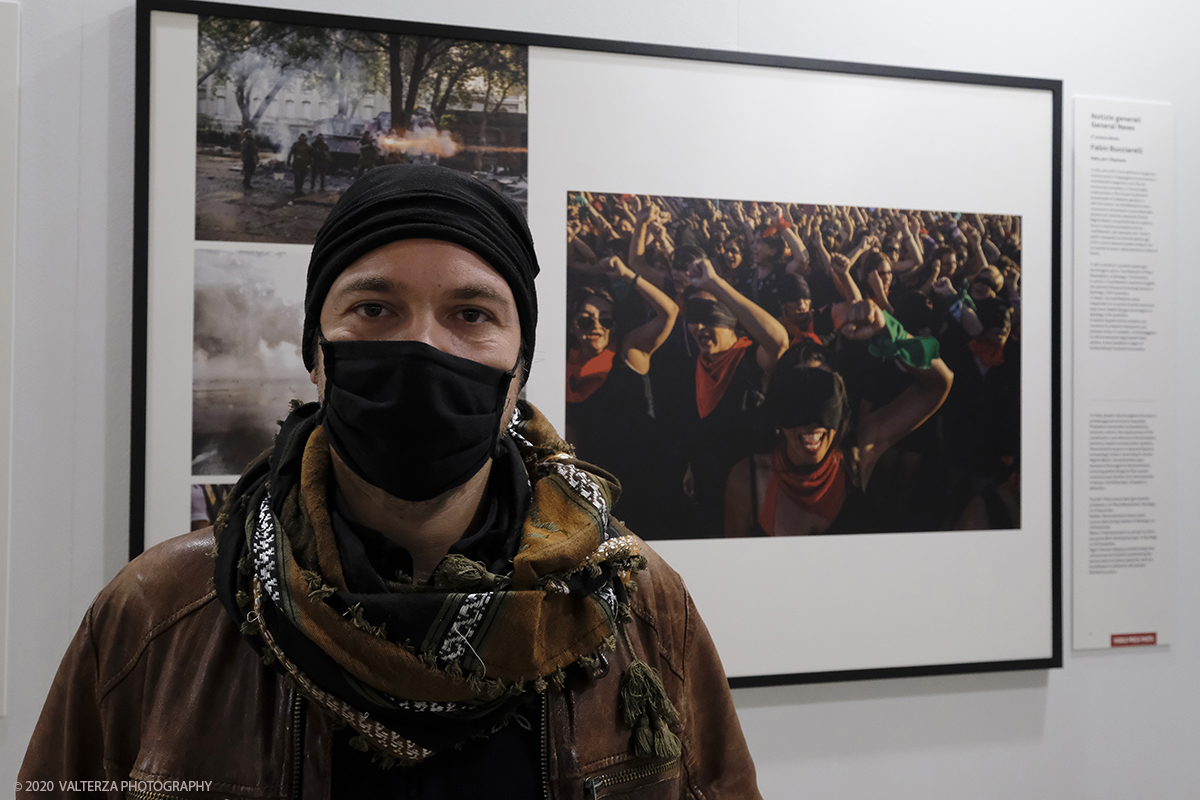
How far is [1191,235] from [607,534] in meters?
1.51

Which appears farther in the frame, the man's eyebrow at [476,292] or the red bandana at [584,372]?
the red bandana at [584,372]

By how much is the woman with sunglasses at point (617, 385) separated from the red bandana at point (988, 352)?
60 cm

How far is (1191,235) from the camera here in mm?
1691

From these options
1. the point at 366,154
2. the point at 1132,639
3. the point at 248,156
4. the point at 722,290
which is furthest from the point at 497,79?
the point at 1132,639

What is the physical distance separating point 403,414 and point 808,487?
932mm

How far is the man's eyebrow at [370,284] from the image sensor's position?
828 mm

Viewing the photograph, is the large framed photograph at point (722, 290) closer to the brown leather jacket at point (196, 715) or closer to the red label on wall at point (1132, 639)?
the red label on wall at point (1132, 639)

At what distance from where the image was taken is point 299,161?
132 cm

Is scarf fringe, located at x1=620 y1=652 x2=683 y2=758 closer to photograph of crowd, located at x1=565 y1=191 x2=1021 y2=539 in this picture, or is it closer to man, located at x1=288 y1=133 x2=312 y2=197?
photograph of crowd, located at x1=565 y1=191 x2=1021 y2=539

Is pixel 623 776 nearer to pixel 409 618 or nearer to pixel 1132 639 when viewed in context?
pixel 409 618

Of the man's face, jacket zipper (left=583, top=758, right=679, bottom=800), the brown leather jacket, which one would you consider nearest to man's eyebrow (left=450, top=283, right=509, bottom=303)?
the man's face

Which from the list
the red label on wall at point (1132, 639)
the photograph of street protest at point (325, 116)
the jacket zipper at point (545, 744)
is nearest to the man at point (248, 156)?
the photograph of street protest at point (325, 116)

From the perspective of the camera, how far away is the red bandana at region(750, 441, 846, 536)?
1503mm

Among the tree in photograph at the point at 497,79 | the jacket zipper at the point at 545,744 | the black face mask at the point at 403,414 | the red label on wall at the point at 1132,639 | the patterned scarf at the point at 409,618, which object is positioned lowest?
the red label on wall at the point at 1132,639
